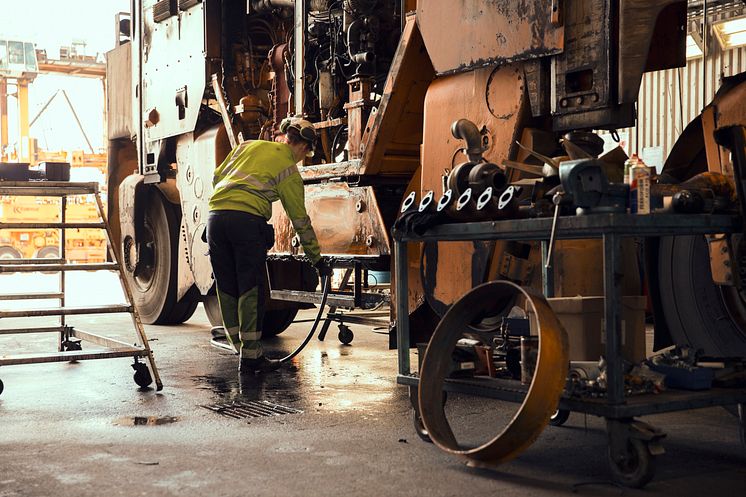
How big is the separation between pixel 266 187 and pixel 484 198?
7.20 ft

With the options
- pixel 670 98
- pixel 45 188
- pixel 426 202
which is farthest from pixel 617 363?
pixel 670 98

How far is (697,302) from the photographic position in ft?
13.6

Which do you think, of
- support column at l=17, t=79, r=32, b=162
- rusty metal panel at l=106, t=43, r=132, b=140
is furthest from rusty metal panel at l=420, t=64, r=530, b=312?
support column at l=17, t=79, r=32, b=162

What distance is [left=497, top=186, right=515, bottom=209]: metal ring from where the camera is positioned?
3207 millimetres

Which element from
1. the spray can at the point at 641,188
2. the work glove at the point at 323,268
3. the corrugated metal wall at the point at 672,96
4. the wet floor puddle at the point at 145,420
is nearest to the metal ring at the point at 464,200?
the spray can at the point at 641,188

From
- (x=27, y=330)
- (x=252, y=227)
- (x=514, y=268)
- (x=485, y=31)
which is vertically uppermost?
(x=485, y=31)

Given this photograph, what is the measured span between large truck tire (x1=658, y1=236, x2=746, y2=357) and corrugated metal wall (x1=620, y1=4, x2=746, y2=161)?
275 inches

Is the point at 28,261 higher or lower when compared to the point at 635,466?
higher

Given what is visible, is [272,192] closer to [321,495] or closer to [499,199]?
[499,199]

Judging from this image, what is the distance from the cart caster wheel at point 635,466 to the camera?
2.76 metres

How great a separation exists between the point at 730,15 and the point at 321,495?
376 inches

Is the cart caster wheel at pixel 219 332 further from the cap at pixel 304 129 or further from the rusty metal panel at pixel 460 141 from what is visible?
the rusty metal panel at pixel 460 141

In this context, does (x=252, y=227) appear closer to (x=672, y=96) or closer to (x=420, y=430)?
(x=420, y=430)

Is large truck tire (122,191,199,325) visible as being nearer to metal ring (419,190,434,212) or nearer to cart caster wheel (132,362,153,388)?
cart caster wheel (132,362,153,388)
